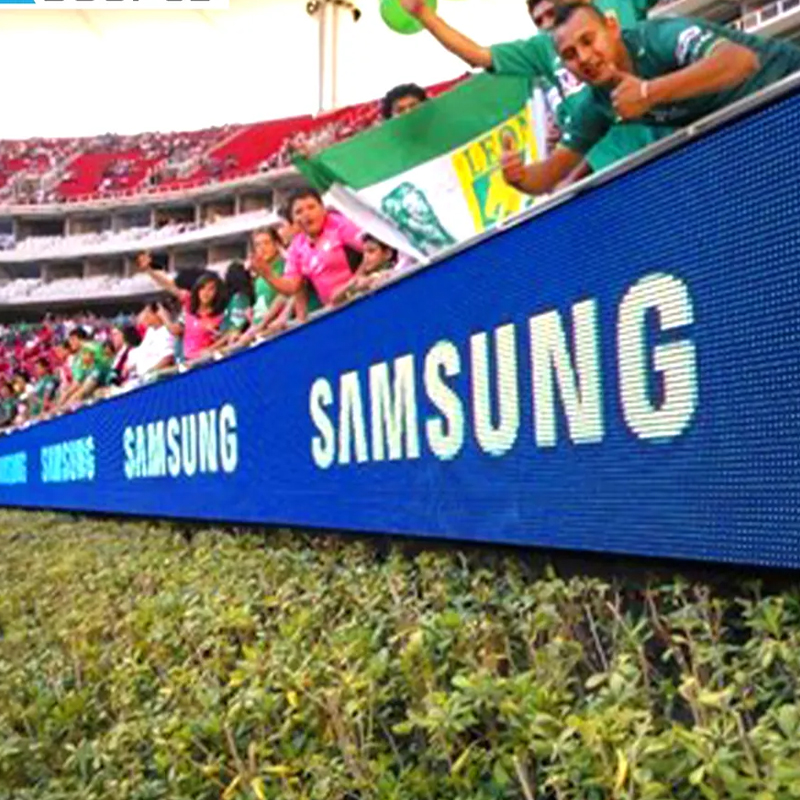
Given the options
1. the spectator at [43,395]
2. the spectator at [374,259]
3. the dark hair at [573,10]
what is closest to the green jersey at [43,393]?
the spectator at [43,395]

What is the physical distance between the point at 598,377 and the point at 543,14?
171 centimetres

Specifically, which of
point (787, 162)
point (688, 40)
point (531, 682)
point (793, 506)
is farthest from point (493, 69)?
point (531, 682)

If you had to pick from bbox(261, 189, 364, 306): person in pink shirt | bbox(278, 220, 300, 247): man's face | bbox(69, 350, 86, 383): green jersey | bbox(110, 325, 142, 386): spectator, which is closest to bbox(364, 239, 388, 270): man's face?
bbox(261, 189, 364, 306): person in pink shirt

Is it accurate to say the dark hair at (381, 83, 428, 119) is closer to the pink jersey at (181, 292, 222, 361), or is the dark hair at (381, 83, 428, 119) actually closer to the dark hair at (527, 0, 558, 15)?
the dark hair at (527, 0, 558, 15)

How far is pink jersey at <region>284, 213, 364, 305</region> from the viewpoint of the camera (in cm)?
488

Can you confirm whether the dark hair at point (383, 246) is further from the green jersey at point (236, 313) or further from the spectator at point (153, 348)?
the spectator at point (153, 348)

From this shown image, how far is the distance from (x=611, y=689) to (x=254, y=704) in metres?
0.68

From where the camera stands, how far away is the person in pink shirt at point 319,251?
489cm

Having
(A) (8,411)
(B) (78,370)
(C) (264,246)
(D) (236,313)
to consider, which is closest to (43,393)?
(B) (78,370)

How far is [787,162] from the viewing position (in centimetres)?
183

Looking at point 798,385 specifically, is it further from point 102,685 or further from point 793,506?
point 102,685

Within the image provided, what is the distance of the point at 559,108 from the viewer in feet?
10.5

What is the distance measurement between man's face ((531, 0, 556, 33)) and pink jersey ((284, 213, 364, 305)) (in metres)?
1.45

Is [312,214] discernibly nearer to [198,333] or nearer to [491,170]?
[491,170]
